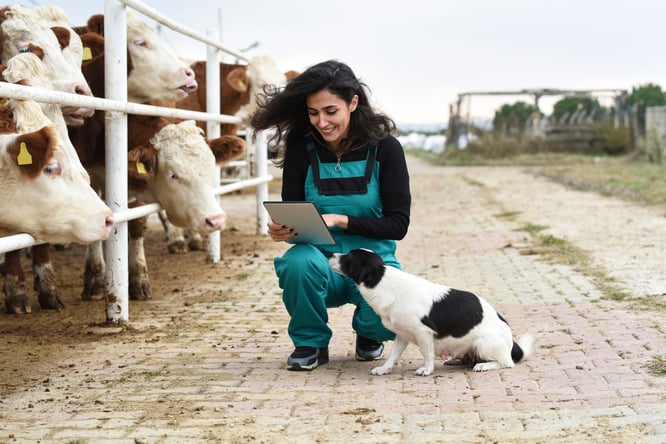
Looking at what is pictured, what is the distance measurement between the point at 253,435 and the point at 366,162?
1.77 m

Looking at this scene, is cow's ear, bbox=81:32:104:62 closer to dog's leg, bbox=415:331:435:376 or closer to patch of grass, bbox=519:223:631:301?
dog's leg, bbox=415:331:435:376

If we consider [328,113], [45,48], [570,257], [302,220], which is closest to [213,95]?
[45,48]

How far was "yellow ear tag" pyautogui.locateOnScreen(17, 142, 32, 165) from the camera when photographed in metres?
5.05

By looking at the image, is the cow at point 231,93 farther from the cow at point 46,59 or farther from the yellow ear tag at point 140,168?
the cow at point 46,59

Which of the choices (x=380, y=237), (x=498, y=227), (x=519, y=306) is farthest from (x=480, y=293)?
(x=498, y=227)

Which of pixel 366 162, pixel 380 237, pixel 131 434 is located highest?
pixel 366 162

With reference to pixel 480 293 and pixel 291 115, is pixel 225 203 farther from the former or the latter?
pixel 291 115

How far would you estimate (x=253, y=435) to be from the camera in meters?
3.87

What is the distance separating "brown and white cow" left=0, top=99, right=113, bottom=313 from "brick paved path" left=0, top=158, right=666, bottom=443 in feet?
2.31

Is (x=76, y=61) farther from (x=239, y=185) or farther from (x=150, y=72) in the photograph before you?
(x=239, y=185)

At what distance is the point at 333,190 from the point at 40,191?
1518 millimetres

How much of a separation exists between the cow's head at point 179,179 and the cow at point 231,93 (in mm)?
2433

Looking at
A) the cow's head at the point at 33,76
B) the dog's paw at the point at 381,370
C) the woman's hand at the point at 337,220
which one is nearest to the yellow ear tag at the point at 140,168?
the cow's head at the point at 33,76

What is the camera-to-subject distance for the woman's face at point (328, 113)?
5031mm
